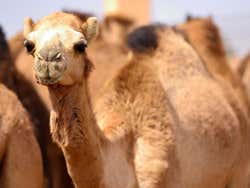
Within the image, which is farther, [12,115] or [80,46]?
[12,115]

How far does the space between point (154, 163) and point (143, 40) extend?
44.6 inches

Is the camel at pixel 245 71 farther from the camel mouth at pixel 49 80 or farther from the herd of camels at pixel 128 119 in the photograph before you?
the camel mouth at pixel 49 80

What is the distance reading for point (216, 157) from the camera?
206 inches

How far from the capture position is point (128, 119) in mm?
4793

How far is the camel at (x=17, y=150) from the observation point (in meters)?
5.11

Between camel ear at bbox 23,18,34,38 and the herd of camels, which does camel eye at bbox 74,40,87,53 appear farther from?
camel ear at bbox 23,18,34,38

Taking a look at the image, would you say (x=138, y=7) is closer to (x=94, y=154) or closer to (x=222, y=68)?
(x=222, y=68)

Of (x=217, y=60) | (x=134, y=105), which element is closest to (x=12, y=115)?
(x=134, y=105)

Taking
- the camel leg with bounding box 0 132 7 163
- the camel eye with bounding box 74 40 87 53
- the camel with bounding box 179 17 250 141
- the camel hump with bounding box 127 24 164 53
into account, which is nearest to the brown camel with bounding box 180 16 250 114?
the camel with bounding box 179 17 250 141

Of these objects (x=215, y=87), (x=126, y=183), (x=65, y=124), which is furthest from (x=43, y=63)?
(x=215, y=87)

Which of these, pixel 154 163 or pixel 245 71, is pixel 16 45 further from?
pixel 154 163

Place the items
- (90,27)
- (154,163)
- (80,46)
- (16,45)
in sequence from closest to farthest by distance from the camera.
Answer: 1. (80,46)
2. (90,27)
3. (154,163)
4. (16,45)

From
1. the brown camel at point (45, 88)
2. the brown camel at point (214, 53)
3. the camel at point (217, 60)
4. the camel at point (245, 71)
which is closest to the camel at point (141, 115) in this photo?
the camel at point (217, 60)

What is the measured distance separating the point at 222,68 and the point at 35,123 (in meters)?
1.58
